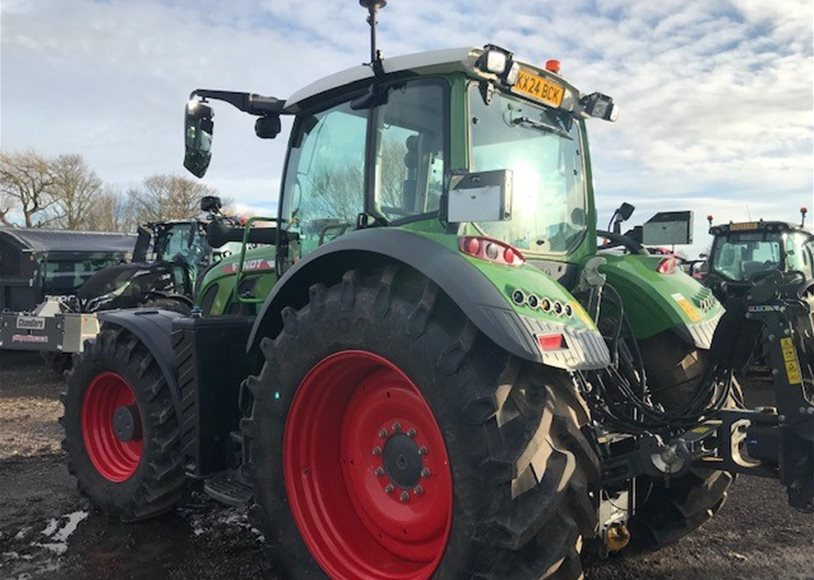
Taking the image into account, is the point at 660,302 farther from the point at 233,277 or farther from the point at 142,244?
the point at 142,244

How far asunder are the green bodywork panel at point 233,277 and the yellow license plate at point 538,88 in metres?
1.87

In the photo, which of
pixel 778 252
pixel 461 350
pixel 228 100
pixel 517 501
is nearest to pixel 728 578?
pixel 517 501

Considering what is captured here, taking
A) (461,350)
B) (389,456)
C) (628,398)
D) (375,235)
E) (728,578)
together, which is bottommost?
(728,578)

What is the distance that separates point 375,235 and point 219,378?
1.50m

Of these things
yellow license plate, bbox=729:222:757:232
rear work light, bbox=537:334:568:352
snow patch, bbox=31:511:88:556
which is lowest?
snow patch, bbox=31:511:88:556

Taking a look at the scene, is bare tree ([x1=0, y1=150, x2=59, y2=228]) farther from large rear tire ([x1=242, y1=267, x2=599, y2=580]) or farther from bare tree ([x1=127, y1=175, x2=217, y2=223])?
large rear tire ([x1=242, y1=267, x2=599, y2=580])

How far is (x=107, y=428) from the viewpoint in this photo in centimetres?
461

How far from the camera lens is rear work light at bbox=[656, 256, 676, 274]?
12.3 feet

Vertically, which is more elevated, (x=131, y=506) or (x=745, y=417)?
(x=745, y=417)

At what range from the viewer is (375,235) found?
2867 mm

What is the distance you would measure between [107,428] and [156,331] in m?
0.95

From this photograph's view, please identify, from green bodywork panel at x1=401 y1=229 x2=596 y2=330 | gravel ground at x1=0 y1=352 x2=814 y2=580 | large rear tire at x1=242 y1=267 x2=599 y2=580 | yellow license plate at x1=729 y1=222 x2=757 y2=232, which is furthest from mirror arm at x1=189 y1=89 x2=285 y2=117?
yellow license plate at x1=729 y1=222 x2=757 y2=232

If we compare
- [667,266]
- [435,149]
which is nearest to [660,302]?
[667,266]

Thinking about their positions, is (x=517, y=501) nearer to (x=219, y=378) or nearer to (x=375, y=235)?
(x=375, y=235)
